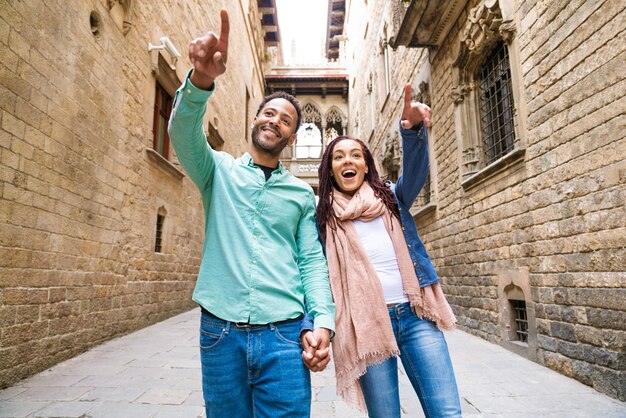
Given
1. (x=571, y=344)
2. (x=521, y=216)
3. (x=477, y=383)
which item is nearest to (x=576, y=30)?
(x=521, y=216)

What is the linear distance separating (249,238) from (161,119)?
7.48 meters

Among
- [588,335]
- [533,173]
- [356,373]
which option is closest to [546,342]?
[588,335]

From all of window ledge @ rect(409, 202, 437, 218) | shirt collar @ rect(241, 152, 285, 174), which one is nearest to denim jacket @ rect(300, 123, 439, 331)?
shirt collar @ rect(241, 152, 285, 174)

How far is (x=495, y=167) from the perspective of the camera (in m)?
5.64

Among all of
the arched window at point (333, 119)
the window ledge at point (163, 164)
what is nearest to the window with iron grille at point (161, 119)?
the window ledge at point (163, 164)

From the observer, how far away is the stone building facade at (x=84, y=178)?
3898 mm

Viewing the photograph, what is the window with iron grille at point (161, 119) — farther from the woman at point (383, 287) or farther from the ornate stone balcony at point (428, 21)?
the woman at point (383, 287)

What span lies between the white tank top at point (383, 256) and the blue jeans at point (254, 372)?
636mm

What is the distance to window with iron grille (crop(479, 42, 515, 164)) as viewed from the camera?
19.9ft

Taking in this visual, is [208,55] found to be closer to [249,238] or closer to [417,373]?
[249,238]

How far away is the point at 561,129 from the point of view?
4.31 metres

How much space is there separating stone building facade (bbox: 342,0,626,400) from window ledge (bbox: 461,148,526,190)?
0.07 feet

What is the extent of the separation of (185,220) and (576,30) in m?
7.63

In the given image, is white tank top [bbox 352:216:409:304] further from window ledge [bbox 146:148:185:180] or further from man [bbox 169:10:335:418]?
window ledge [bbox 146:148:185:180]
